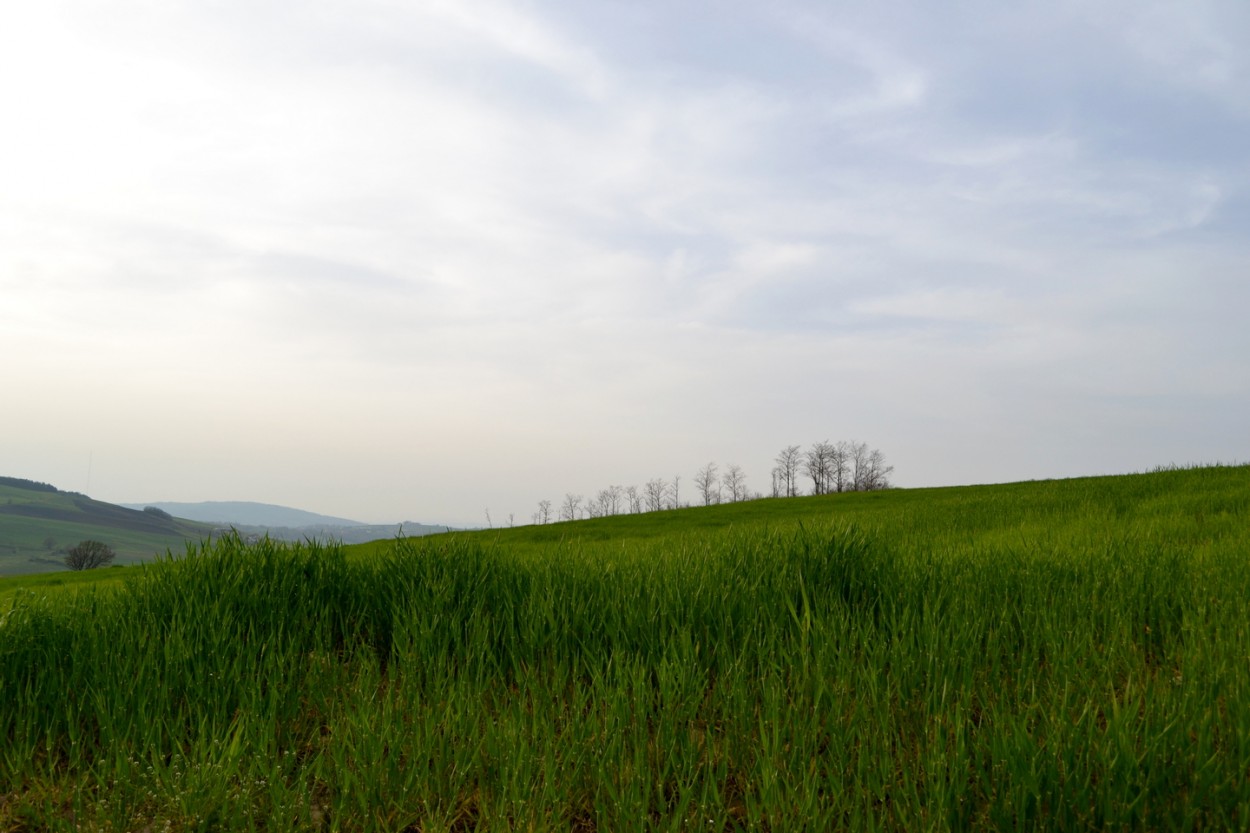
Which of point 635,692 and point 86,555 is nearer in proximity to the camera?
point 635,692

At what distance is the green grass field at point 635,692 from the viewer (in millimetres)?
2955

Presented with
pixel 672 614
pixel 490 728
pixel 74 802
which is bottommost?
pixel 74 802

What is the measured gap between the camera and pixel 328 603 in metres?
5.69

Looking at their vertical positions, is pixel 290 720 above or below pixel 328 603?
below

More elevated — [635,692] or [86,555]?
[635,692]

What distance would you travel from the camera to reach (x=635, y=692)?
363 cm

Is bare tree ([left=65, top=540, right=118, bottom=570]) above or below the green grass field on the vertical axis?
below

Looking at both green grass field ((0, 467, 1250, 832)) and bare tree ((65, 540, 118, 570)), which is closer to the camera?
green grass field ((0, 467, 1250, 832))

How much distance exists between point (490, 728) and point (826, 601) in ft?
8.38

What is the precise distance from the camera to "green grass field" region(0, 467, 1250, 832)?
296cm

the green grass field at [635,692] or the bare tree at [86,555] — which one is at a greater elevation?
the green grass field at [635,692]

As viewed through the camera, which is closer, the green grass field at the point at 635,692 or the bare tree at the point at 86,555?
the green grass field at the point at 635,692

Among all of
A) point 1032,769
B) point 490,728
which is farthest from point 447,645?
point 1032,769

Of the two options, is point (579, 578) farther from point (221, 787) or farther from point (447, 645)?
point (221, 787)
